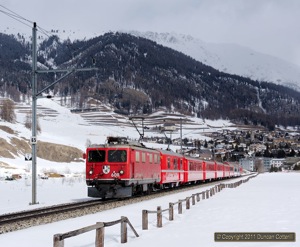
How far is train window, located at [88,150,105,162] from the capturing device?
90.6 feet

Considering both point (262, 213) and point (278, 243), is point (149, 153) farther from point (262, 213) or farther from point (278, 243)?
point (278, 243)

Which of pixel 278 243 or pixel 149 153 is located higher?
pixel 149 153

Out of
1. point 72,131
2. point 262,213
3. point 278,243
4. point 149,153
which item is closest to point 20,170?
point 149,153

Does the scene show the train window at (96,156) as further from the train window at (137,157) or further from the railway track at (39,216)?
the railway track at (39,216)

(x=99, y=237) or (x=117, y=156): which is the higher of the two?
(x=117, y=156)

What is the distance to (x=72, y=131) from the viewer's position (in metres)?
198

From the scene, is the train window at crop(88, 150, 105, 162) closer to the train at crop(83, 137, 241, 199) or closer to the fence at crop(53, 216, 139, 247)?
the train at crop(83, 137, 241, 199)

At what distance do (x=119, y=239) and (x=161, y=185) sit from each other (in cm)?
2252

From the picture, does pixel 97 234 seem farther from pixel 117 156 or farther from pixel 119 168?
pixel 117 156

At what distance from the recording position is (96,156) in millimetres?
27797

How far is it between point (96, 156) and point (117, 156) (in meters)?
1.38

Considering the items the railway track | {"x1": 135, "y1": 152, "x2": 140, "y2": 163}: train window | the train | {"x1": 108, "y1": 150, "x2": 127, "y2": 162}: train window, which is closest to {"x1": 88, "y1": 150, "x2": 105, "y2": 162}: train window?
the train

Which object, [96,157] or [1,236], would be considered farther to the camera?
[96,157]

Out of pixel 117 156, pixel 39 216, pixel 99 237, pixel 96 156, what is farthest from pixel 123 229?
pixel 96 156
